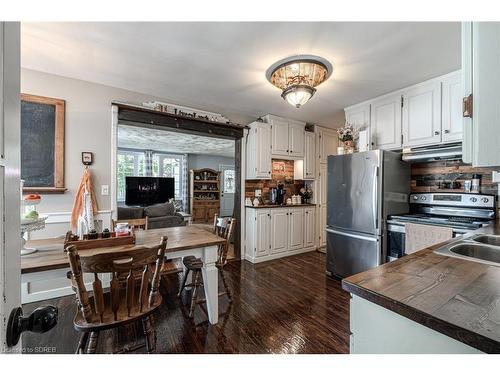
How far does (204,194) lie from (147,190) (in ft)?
6.57

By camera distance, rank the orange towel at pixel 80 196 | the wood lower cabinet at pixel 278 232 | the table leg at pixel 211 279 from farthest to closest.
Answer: the wood lower cabinet at pixel 278 232, the orange towel at pixel 80 196, the table leg at pixel 211 279

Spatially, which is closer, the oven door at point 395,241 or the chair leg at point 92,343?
the chair leg at point 92,343

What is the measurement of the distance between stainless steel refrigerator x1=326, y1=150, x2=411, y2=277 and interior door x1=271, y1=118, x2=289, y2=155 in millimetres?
1015

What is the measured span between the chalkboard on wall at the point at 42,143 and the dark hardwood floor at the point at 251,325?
128 centimetres

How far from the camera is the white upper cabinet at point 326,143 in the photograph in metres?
4.44

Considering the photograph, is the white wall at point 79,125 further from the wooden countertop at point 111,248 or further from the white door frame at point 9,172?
the white door frame at point 9,172

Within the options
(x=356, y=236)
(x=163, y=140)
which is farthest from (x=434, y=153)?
(x=163, y=140)

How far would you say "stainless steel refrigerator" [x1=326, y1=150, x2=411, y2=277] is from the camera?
2.56m

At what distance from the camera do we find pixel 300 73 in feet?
7.02

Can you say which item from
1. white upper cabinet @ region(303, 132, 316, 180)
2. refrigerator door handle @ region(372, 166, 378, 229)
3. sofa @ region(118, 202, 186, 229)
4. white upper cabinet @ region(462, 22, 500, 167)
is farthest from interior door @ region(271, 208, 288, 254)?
white upper cabinet @ region(462, 22, 500, 167)

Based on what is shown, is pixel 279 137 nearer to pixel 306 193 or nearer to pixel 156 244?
pixel 306 193

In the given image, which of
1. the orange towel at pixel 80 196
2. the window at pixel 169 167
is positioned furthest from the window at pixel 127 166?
the orange towel at pixel 80 196

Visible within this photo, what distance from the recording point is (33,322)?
51cm
